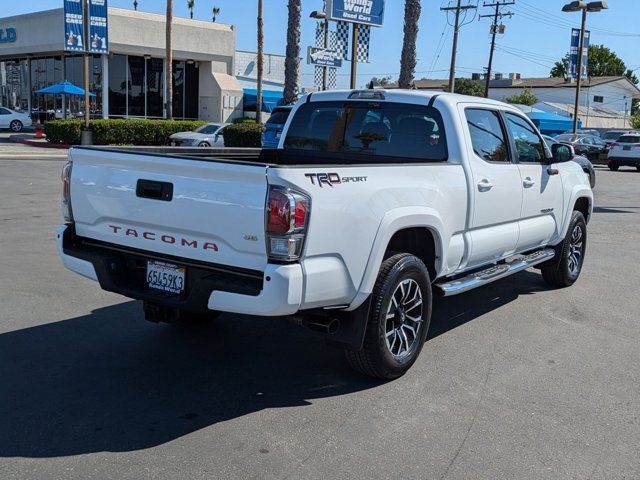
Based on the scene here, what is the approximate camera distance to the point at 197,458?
382 cm

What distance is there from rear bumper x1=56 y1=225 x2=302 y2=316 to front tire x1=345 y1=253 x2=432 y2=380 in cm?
78

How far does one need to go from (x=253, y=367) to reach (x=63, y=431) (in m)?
1.53

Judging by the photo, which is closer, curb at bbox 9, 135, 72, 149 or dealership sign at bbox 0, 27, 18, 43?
curb at bbox 9, 135, 72, 149

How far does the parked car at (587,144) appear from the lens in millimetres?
35406

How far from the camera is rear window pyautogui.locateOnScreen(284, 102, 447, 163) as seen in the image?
19.3 feet

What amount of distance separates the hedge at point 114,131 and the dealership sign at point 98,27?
3320 millimetres

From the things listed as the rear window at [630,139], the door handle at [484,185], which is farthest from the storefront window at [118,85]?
the door handle at [484,185]

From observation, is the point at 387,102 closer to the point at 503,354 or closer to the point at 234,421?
the point at 503,354

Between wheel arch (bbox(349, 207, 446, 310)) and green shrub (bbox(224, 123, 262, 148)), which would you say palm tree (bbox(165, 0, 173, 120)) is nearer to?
green shrub (bbox(224, 123, 262, 148))

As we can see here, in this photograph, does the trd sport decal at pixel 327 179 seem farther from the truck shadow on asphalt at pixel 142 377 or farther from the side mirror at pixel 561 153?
the side mirror at pixel 561 153

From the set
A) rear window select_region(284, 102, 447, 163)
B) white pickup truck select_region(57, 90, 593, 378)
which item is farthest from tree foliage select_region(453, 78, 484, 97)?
white pickup truck select_region(57, 90, 593, 378)

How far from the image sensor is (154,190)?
4.52m

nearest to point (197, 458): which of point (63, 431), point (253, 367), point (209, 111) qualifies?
point (63, 431)

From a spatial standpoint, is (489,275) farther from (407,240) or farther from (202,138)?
(202,138)
